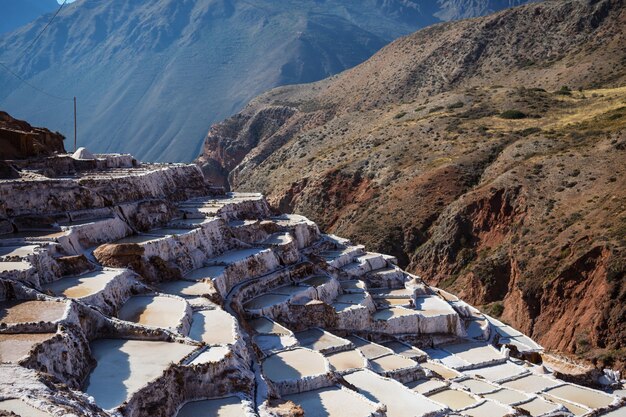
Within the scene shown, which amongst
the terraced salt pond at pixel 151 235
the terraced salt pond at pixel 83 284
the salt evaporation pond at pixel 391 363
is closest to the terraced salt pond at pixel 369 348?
the salt evaporation pond at pixel 391 363

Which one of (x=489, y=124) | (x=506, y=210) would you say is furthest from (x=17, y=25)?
(x=506, y=210)

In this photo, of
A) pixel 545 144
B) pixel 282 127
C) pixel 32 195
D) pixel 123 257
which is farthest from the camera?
pixel 282 127

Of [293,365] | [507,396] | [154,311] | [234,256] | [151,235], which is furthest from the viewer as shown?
[234,256]

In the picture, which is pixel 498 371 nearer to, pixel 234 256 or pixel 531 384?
pixel 531 384

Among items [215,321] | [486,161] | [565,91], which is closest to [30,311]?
[215,321]

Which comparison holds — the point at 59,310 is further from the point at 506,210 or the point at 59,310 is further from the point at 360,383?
the point at 506,210

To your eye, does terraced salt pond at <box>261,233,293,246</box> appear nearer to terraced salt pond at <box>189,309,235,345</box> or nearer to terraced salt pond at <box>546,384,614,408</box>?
terraced salt pond at <box>189,309,235,345</box>
